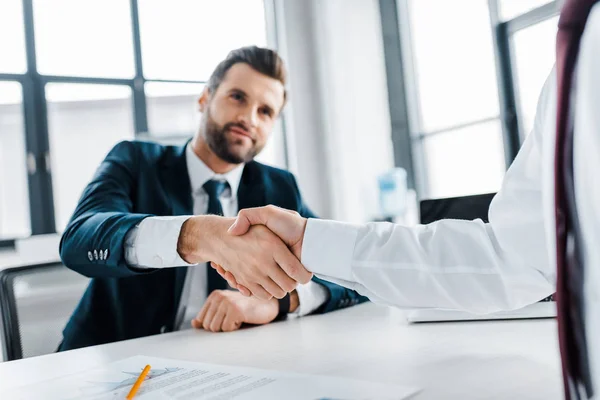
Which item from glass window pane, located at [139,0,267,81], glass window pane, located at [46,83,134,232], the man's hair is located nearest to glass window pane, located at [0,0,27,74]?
glass window pane, located at [46,83,134,232]

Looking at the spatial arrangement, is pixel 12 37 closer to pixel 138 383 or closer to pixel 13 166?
pixel 13 166

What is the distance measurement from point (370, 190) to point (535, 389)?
8.77 ft

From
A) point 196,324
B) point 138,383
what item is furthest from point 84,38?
point 138,383

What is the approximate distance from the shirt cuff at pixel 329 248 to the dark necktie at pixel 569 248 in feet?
1.44

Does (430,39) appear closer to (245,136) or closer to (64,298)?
(245,136)

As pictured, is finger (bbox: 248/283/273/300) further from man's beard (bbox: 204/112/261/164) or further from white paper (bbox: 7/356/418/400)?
man's beard (bbox: 204/112/261/164)

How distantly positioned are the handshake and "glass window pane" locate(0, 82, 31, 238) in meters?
2.08

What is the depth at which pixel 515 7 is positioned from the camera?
2.76 metres

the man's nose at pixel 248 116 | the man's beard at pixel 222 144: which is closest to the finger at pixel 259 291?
the man's beard at pixel 222 144

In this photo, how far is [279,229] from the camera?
103 cm

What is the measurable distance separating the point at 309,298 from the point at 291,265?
34 centimetres

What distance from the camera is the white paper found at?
603mm

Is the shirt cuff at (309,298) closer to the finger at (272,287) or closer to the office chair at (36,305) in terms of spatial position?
the finger at (272,287)

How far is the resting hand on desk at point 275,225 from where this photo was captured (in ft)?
3.30
